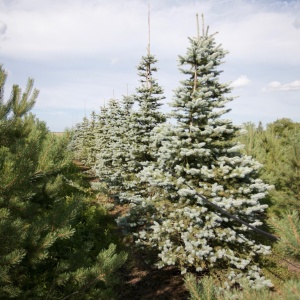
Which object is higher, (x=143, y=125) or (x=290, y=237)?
(x=143, y=125)

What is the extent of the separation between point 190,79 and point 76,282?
7135 millimetres

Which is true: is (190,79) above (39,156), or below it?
above

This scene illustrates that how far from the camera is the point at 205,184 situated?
24.1ft

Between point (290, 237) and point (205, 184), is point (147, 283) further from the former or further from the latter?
point (290, 237)

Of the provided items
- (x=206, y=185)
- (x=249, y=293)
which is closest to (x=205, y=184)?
(x=206, y=185)

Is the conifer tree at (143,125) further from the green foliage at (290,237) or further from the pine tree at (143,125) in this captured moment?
the green foliage at (290,237)

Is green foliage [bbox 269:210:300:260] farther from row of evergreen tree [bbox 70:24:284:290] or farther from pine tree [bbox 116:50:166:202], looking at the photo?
pine tree [bbox 116:50:166:202]

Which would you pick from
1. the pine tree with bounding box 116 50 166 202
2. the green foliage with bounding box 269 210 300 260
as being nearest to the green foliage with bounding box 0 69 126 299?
the green foliage with bounding box 269 210 300 260

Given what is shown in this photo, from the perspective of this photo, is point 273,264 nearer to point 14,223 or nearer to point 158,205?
point 158,205

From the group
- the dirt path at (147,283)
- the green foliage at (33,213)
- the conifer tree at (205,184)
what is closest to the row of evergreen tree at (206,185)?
the conifer tree at (205,184)

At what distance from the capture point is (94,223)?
44.5 ft

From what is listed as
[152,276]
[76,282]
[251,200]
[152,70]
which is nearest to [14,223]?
[76,282]

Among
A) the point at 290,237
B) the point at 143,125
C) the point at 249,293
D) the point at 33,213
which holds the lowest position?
the point at 249,293

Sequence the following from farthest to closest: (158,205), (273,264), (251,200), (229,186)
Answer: (273,264) < (158,205) < (229,186) < (251,200)
